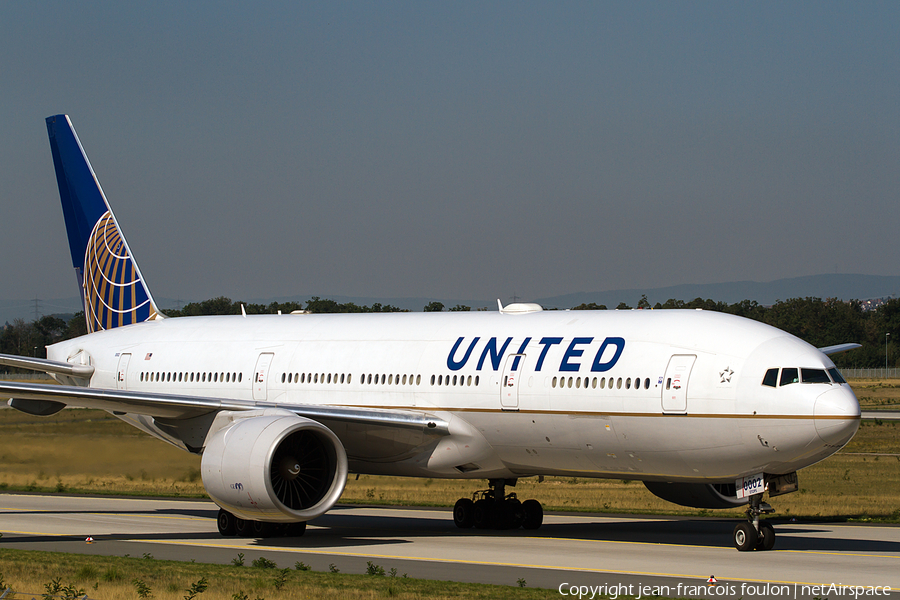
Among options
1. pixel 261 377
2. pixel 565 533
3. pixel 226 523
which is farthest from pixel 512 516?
pixel 261 377

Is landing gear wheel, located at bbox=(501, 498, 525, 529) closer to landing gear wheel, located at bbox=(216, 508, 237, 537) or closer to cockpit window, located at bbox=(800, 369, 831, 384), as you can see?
landing gear wheel, located at bbox=(216, 508, 237, 537)

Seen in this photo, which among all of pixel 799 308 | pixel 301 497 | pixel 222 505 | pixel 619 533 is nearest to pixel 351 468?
pixel 301 497

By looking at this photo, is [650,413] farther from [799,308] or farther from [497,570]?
[799,308]

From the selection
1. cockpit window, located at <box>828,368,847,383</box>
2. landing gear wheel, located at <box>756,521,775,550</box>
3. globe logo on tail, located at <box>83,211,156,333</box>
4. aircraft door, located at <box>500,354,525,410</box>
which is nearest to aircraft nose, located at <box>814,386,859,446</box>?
cockpit window, located at <box>828,368,847,383</box>

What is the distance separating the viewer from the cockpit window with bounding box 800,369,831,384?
1864cm

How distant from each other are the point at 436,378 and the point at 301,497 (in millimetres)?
3558

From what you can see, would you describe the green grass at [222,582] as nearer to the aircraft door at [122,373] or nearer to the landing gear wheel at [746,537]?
the landing gear wheel at [746,537]

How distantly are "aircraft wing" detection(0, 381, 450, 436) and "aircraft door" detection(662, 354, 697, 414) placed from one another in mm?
4855

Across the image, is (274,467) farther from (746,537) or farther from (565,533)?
(746,537)

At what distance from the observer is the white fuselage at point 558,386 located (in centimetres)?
1883

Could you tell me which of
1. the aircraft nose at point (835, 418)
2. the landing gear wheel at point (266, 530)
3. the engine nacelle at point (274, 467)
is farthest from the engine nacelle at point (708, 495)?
the landing gear wheel at point (266, 530)

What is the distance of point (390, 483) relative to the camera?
37.4m

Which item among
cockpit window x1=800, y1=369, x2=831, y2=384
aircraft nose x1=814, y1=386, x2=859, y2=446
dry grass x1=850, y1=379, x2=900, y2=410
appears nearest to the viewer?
aircraft nose x1=814, y1=386, x2=859, y2=446

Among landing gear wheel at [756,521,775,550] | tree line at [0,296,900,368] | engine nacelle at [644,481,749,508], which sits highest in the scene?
tree line at [0,296,900,368]
